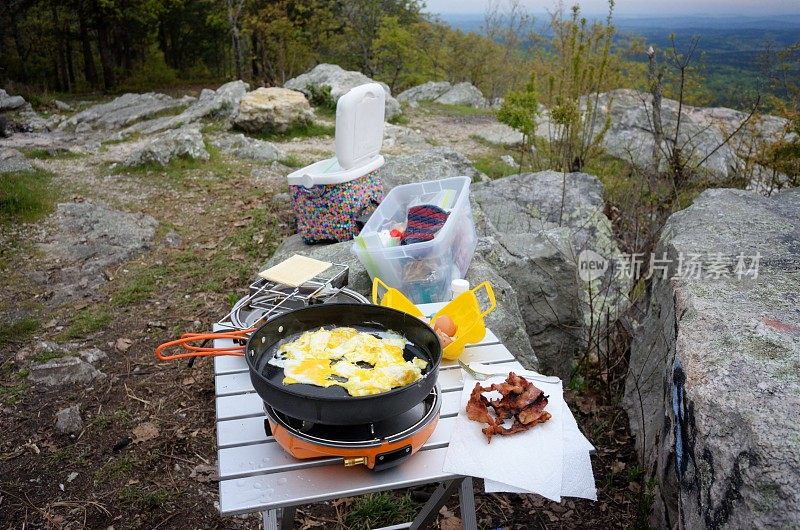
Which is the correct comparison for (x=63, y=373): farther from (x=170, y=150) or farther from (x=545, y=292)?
(x=170, y=150)

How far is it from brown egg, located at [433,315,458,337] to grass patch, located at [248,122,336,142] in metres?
7.65

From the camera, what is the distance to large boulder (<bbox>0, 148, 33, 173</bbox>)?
279 inches

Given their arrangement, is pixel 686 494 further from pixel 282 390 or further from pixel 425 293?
pixel 425 293

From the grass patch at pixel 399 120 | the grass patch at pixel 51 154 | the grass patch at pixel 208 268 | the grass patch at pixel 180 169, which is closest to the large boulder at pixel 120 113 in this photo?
the grass patch at pixel 51 154

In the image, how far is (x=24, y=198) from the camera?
5836 millimetres

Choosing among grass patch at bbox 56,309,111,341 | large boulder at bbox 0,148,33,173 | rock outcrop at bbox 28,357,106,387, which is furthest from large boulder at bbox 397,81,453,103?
rock outcrop at bbox 28,357,106,387

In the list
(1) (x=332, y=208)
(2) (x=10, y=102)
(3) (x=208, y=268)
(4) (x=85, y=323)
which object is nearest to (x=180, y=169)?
(3) (x=208, y=268)

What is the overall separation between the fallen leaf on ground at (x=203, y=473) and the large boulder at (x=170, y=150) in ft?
17.4

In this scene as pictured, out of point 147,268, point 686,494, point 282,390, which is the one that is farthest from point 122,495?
point 147,268

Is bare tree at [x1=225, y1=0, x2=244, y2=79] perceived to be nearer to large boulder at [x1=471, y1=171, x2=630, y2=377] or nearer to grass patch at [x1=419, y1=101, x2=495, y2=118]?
grass patch at [x1=419, y1=101, x2=495, y2=118]

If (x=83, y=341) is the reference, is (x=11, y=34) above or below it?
above

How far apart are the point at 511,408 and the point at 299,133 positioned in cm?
860

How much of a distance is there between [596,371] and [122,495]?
8.66 feet

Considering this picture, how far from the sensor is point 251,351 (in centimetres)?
161
